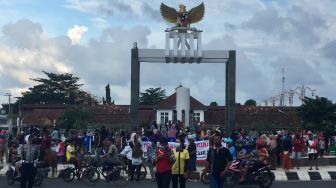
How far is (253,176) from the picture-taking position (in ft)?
67.9

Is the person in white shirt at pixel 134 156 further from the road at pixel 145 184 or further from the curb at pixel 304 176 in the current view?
the curb at pixel 304 176

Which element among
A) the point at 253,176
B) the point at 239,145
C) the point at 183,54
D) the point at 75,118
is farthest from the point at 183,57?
the point at 75,118

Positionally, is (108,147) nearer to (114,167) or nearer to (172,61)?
(114,167)

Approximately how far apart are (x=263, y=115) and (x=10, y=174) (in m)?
55.9

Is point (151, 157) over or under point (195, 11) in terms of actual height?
under

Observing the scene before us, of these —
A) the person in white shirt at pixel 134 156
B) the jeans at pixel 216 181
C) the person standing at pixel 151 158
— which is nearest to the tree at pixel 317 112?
the person standing at pixel 151 158

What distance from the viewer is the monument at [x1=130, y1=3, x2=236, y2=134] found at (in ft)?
119

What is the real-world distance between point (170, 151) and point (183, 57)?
19941 millimetres

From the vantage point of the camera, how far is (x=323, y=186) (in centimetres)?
2189

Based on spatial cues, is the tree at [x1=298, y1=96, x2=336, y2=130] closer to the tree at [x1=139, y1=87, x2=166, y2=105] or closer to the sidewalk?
the sidewalk

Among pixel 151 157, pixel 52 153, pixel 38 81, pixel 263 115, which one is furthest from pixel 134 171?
pixel 38 81

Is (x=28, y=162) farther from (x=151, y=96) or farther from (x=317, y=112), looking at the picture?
(x=151, y=96)

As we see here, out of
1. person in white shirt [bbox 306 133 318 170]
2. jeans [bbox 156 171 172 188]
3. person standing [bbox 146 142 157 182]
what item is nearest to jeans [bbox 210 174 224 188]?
jeans [bbox 156 171 172 188]

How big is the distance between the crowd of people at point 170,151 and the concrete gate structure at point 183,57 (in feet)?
15.3
